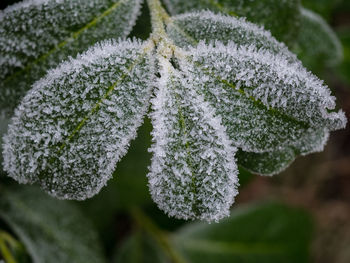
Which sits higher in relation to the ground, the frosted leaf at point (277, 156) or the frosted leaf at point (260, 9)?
the frosted leaf at point (260, 9)

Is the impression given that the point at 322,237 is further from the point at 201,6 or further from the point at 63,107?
the point at 63,107

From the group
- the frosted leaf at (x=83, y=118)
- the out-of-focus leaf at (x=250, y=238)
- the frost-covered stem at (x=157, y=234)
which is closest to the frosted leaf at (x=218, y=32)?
the frosted leaf at (x=83, y=118)

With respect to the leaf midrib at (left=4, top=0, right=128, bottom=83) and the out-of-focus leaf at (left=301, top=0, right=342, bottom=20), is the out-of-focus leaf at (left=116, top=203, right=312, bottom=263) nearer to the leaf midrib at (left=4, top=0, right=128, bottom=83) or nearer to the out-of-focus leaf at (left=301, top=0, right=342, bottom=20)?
the out-of-focus leaf at (left=301, top=0, right=342, bottom=20)

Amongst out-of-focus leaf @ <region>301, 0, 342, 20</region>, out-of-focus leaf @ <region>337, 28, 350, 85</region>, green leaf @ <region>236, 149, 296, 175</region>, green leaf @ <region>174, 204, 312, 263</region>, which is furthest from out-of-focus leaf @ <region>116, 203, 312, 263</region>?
green leaf @ <region>236, 149, 296, 175</region>

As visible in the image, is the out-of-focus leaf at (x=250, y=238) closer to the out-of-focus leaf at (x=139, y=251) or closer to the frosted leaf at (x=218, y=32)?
the out-of-focus leaf at (x=139, y=251)

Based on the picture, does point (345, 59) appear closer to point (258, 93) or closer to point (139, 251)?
point (139, 251)

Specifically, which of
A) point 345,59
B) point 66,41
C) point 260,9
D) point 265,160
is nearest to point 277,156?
point 265,160

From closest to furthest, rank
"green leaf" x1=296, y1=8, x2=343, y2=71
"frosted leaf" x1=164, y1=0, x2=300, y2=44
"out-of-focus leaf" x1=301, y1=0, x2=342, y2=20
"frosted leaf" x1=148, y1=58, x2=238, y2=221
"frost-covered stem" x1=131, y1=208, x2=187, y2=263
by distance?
1. "frosted leaf" x1=148, y1=58, x2=238, y2=221
2. "frosted leaf" x1=164, y1=0, x2=300, y2=44
3. "green leaf" x1=296, y1=8, x2=343, y2=71
4. "out-of-focus leaf" x1=301, y1=0, x2=342, y2=20
5. "frost-covered stem" x1=131, y1=208, x2=187, y2=263
